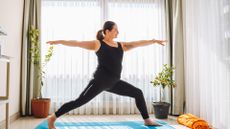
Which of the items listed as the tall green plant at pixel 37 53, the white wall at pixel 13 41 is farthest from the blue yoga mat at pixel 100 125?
the tall green plant at pixel 37 53

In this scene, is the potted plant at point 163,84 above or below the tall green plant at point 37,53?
below

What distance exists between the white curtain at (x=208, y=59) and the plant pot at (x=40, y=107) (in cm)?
225

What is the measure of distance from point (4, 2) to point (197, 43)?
9.00 feet

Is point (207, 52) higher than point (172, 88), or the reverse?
point (207, 52)

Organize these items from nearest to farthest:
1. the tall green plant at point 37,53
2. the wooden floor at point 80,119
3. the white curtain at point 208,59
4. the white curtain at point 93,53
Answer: the white curtain at point 208,59 < the wooden floor at point 80,119 < the tall green plant at point 37,53 < the white curtain at point 93,53

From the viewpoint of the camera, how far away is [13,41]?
11.5 ft

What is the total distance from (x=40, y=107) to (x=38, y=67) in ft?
2.26

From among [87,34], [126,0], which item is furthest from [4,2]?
[126,0]

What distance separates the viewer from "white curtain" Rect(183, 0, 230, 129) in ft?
9.20

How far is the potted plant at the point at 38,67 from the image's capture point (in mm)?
3764

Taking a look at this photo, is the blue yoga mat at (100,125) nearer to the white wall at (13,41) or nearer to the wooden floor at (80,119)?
the wooden floor at (80,119)

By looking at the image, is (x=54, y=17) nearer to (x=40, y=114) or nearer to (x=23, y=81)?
(x=23, y=81)

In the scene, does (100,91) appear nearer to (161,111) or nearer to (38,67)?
(161,111)

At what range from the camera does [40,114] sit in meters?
3.75
